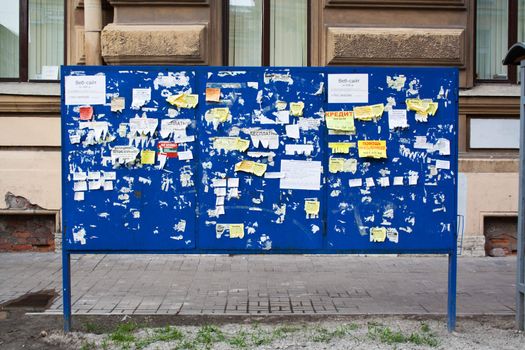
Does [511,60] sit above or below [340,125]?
above

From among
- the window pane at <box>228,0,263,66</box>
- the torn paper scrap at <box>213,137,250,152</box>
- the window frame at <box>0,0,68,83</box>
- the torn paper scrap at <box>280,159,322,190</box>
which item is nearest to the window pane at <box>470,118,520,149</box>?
the window pane at <box>228,0,263,66</box>

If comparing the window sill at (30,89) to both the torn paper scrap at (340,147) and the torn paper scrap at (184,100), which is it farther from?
the torn paper scrap at (340,147)

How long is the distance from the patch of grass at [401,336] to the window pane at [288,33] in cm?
545

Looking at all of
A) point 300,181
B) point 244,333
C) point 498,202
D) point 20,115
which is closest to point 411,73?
point 300,181

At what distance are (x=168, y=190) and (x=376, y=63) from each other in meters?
4.87

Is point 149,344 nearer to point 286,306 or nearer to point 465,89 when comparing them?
point 286,306

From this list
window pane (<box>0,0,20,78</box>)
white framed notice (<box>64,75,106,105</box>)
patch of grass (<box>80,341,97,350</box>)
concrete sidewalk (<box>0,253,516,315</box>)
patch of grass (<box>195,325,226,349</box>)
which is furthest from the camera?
window pane (<box>0,0,20,78</box>)

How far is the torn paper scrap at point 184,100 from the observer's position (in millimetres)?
5512

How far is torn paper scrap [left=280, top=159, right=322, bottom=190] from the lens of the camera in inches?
221

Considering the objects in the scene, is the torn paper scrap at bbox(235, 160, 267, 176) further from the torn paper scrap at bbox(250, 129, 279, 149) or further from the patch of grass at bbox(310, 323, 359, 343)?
the patch of grass at bbox(310, 323, 359, 343)

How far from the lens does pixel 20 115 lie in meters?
9.62

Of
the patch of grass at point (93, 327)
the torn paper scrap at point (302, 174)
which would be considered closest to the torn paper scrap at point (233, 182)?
the torn paper scrap at point (302, 174)

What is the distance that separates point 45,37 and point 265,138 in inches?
243

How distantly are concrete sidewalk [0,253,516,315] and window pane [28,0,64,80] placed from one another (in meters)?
3.01
